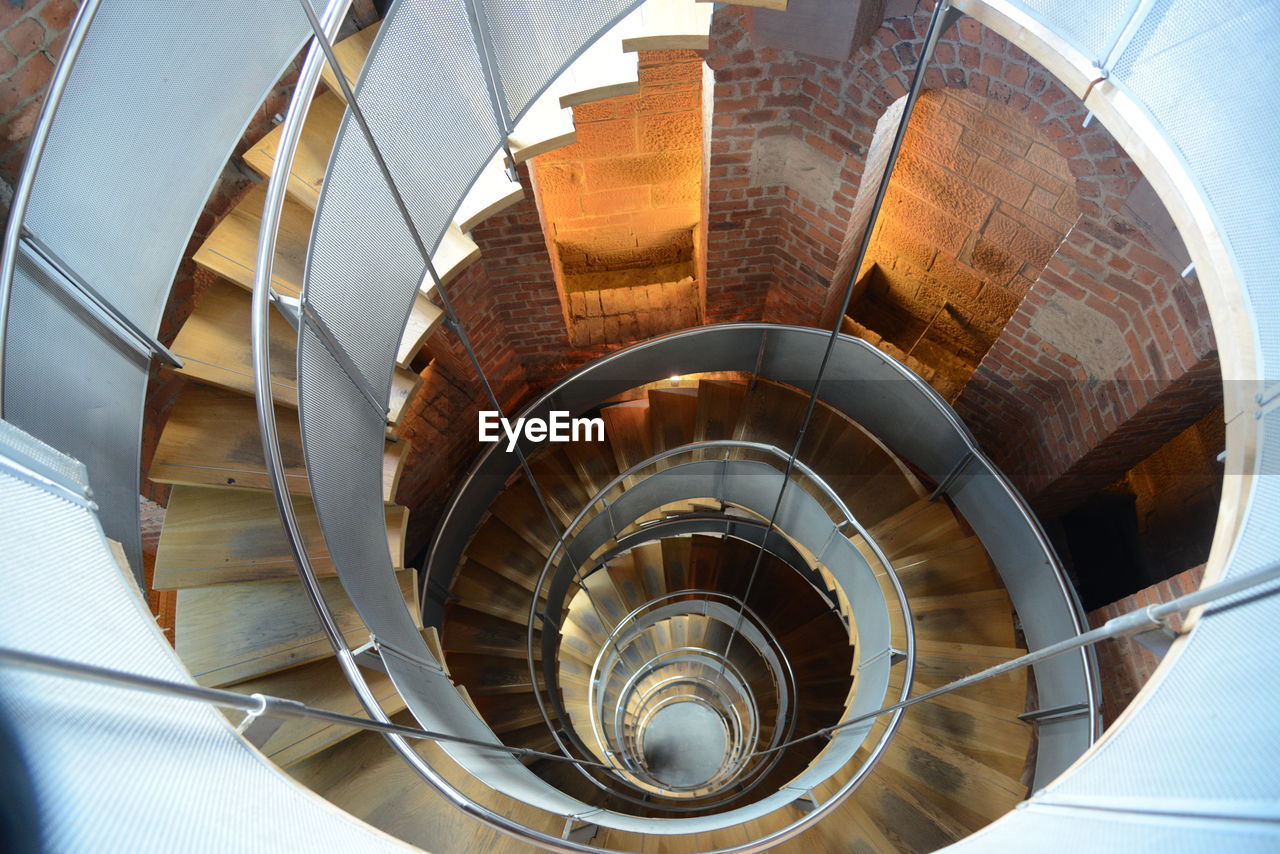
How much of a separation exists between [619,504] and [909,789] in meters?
3.24

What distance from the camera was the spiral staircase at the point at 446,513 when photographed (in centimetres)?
139

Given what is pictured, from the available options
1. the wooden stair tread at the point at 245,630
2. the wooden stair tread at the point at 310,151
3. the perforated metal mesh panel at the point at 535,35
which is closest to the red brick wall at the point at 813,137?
the perforated metal mesh panel at the point at 535,35

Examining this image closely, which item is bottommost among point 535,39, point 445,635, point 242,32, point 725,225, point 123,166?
point 445,635

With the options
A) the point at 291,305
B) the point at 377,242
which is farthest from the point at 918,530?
the point at 291,305

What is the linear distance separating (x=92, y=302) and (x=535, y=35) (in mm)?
2163

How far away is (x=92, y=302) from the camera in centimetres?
261

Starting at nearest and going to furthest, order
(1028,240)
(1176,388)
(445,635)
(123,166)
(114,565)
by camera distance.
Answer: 1. (114,565)
2. (123,166)
3. (1176,388)
4. (1028,240)
5. (445,635)

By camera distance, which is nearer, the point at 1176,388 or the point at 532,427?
the point at 1176,388

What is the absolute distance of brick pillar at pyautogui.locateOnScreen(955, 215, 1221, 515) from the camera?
13.1 ft

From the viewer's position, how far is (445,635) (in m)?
6.50

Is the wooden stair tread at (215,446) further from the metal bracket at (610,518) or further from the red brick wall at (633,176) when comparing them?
the red brick wall at (633,176)

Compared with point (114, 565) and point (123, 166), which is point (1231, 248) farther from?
point (123, 166)

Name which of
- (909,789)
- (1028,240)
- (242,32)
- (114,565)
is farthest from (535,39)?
(909,789)

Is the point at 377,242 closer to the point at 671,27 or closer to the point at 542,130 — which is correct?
the point at 542,130
